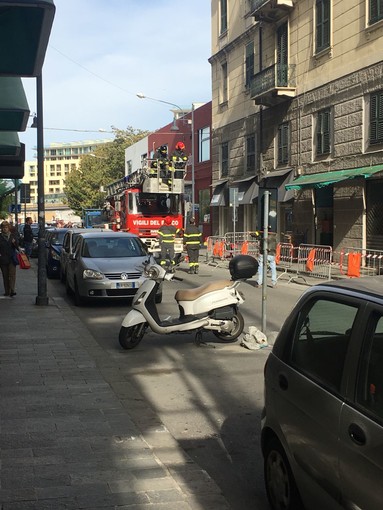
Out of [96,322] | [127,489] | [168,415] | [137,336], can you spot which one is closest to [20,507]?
[127,489]

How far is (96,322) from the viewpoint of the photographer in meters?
10.5

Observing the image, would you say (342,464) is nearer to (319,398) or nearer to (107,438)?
(319,398)

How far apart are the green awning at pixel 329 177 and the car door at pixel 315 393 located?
600 inches

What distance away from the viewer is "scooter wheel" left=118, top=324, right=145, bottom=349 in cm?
821

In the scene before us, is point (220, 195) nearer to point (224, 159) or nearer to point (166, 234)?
point (224, 159)

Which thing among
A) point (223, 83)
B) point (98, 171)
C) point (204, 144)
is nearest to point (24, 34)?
point (223, 83)

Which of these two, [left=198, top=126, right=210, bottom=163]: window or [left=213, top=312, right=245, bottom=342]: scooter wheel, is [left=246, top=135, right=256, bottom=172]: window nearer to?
[left=198, top=126, right=210, bottom=163]: window

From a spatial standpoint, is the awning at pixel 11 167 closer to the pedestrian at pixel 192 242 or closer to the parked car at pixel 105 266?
the parked car at pixel 105 266

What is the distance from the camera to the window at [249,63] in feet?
92.2

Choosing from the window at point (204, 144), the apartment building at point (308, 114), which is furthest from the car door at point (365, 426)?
the window at point (204, 144)

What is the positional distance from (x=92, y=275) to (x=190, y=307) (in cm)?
399

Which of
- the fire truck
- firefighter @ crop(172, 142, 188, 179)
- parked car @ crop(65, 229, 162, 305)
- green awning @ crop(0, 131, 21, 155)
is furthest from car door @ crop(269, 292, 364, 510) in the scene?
firefighter @ crop(172, 142, 188, 179)

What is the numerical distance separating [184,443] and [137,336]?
3573mm

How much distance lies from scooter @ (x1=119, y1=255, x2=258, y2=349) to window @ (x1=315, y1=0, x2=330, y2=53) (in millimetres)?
15792
